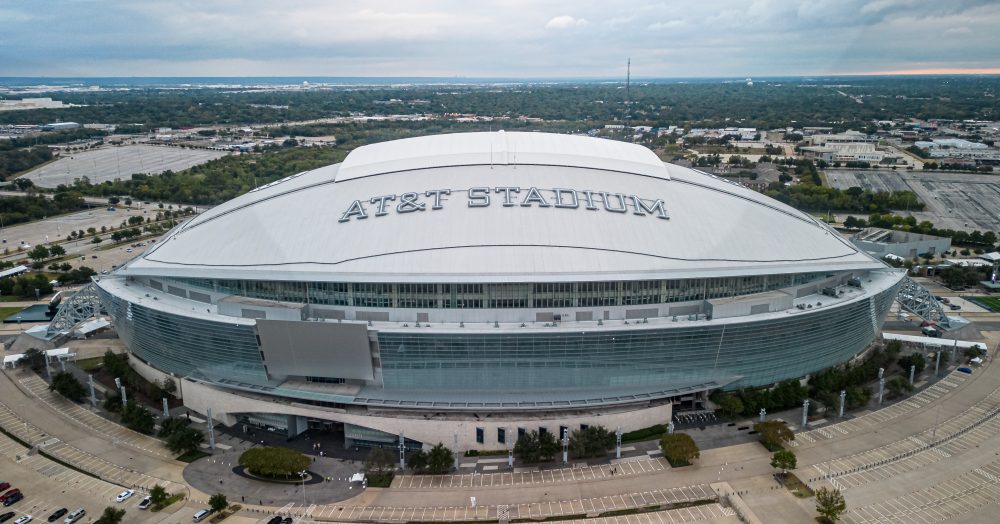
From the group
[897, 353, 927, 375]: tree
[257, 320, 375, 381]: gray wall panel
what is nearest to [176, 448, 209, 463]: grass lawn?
[257, 320, 375, 381]: gray wall panel

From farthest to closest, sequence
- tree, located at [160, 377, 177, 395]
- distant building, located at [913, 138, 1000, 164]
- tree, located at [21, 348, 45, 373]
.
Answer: distant building, located at [913, 138, 1000, 164] → tree, located at [21, 348, 45, 373] → tree, located at [160, 377, 177, 395]

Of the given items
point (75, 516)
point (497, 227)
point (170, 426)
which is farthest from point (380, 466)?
point (497, 227)

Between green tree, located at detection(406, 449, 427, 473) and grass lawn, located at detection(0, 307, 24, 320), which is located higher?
grass lawn, located at detection(0, 307, 24, 320)

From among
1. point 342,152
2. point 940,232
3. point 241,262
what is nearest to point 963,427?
point 241,262

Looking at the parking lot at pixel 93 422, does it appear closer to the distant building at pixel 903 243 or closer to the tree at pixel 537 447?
the tree at pixel 537 447

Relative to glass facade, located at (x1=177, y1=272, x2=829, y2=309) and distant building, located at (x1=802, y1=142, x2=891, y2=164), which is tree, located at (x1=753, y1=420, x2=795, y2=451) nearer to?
glass facade, located at (x1=177, y1=272, x2=829, y2=309)

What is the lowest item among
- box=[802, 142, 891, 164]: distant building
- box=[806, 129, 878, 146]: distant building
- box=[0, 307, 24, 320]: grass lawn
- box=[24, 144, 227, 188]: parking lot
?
box=[0, 307, 24, 320]: grass lawn

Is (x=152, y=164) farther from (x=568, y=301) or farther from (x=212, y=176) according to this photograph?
(x=568, y=301)
